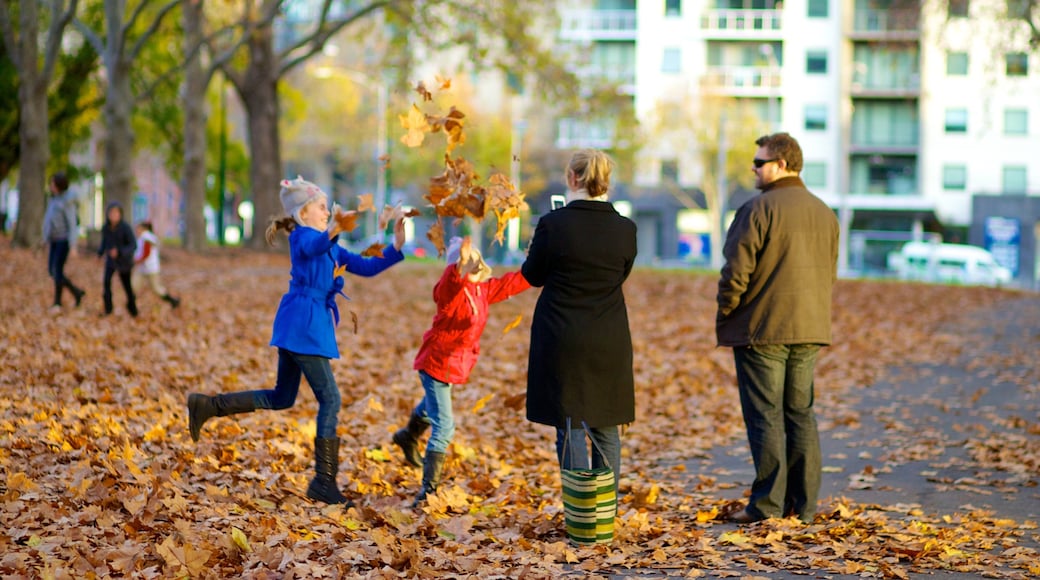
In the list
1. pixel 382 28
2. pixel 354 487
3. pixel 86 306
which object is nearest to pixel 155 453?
pixel 354 487

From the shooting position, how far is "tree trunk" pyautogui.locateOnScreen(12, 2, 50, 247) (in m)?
30.7

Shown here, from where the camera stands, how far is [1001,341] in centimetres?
2133

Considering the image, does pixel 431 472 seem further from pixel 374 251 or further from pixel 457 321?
pixel 374 251

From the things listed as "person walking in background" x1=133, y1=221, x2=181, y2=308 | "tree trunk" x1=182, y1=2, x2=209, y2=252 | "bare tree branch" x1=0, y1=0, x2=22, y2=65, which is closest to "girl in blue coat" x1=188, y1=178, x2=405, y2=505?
"person walking in background" x1=133, y1=221, x2=181, y2=308

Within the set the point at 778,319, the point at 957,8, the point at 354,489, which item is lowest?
the point at 354,489

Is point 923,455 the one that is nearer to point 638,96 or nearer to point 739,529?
point 739,529

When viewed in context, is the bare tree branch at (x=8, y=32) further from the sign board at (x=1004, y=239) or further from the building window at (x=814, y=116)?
the sign board at (x=1004, y=239)

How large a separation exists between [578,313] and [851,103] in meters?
67.5

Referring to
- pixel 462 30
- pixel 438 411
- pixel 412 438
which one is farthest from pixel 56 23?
pixel 438 411

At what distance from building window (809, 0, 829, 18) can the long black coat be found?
6744 cm

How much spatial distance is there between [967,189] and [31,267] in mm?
53520

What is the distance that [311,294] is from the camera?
7180 mm

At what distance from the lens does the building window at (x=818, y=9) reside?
232ft

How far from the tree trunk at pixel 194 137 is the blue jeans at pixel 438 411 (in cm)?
2802
